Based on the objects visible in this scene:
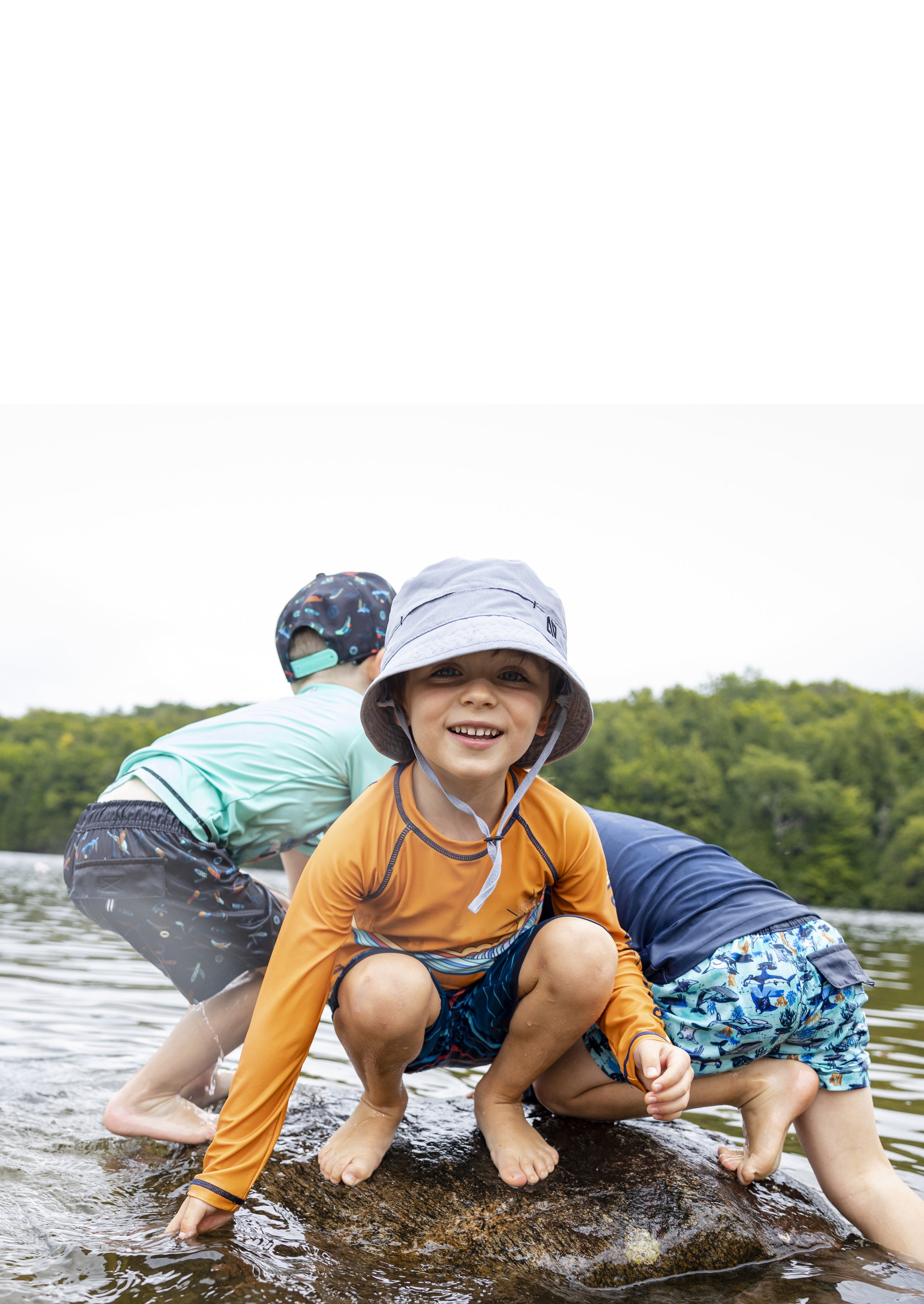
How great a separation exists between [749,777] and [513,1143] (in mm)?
52789

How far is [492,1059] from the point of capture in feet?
8.65

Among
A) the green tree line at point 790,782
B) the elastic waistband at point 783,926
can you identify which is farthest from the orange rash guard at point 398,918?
the green tree line at point 790,782

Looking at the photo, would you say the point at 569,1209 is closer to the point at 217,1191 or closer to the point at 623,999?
the point at 623,999

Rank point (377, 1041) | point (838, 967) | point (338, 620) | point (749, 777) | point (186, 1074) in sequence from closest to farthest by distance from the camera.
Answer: point (377, 1041)
point (838, 967)
point (186, 1074)
point (338, 620)
point (749, 777)

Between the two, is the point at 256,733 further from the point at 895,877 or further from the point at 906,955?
the point at 895,877

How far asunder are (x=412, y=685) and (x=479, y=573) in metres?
0.31

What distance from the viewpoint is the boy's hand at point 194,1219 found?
200 centimetres

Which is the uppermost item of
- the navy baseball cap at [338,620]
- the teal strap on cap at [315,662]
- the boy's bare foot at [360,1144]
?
the navy baseball cap at [338,620]

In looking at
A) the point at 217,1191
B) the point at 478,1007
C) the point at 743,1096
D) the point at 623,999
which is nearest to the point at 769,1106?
the point at 743,1096

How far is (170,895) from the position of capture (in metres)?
2.79

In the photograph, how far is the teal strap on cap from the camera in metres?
3.27

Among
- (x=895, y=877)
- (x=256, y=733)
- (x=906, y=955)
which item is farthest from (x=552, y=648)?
(x=895, y=877)

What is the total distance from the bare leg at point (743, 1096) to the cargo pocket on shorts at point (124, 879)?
123cm

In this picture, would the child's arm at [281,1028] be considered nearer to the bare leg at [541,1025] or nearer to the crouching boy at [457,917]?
the crouching boy at [457,917]
